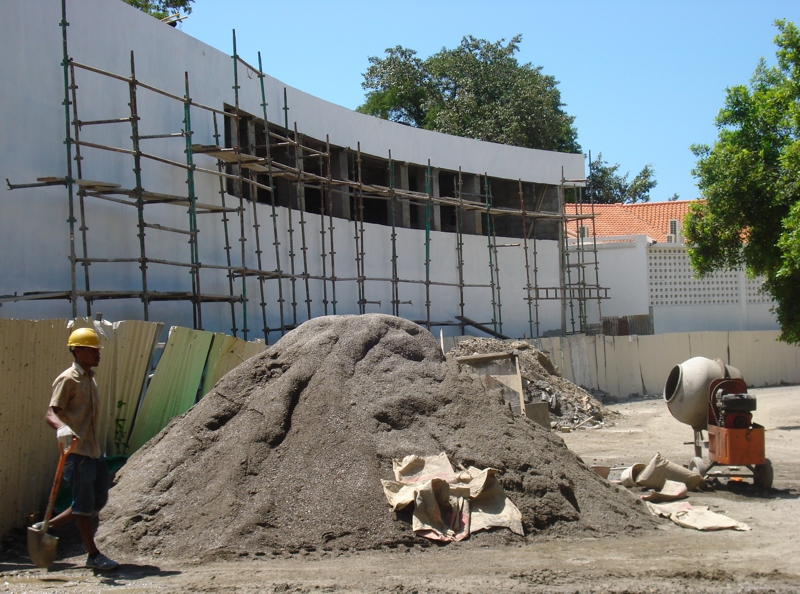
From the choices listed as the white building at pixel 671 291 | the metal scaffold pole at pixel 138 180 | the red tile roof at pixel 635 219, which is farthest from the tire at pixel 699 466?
the red tile roof at pixel 635 219

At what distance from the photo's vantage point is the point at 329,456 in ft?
23.1

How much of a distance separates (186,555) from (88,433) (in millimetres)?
1138

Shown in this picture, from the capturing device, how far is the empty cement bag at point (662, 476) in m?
8.87

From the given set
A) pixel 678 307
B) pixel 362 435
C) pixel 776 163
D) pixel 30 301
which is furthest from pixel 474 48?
pixel 362 435

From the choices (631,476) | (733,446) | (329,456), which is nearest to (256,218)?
(631,476)

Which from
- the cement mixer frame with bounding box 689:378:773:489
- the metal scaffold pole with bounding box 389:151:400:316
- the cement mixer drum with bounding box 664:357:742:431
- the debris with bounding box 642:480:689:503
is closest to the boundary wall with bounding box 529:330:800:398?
the metal scaffold pole with bounding box 389:151:400:316

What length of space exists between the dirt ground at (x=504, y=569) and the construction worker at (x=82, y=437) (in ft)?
1.10

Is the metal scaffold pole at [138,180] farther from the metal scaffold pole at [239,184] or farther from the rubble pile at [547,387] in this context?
the rubble pile at [547,387]

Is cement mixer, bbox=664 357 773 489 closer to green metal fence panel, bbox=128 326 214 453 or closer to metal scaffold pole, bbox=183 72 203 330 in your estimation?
green metal fence panel, bbox=128 326 214 453

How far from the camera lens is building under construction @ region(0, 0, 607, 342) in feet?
35.9

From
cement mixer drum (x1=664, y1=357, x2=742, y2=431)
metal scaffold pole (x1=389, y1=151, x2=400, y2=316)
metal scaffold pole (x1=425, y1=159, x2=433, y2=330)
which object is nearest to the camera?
cement mixer drum (x1=664, y1=357, x2=742, y2=431)

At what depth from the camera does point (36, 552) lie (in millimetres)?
5746

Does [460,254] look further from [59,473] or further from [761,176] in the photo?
[59,473]

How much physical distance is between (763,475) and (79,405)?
7022 mm
